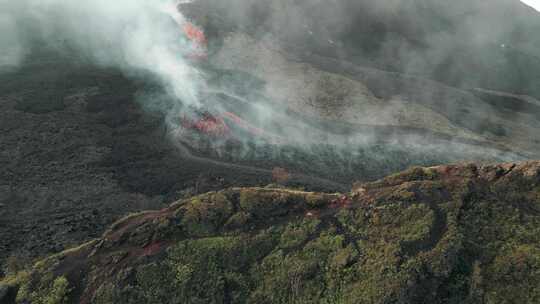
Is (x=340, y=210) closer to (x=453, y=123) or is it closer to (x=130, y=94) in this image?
(x=130, y=94)

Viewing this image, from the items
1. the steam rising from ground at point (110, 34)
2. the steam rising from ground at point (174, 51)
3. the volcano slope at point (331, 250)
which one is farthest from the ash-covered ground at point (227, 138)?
the volcano slope at point (331, 250)

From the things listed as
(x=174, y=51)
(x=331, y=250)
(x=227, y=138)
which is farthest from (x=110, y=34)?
(x=331, y=250)

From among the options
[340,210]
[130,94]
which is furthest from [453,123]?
[340,210]

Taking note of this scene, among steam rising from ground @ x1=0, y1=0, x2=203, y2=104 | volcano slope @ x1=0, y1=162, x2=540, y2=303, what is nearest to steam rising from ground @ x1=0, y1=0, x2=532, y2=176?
steam rising from ground @ x1=0, y1=0, x2=203, y2=104

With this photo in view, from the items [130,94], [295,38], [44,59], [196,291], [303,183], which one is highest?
[295,38]

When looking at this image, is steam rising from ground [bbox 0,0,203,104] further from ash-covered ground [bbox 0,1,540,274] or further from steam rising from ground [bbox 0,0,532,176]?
ash-covered ground [bbox 0,1,540,274]

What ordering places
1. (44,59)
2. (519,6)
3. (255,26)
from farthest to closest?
Answer: 1. (519,6)
2. (255,26)
3. (44,59)

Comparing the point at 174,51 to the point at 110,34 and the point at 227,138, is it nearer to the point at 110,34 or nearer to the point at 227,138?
the point at 110,34
